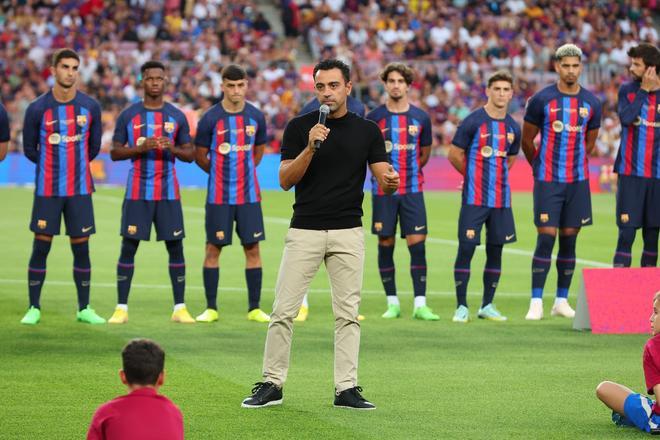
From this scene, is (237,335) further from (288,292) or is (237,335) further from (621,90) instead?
(621,90)

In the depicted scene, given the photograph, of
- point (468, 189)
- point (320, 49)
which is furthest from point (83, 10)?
point (468, 189)

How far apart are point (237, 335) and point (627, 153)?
13.9 feet

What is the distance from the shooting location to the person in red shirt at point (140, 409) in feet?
15.8

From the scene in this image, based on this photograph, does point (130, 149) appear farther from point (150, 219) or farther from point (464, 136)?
point (464, 136)

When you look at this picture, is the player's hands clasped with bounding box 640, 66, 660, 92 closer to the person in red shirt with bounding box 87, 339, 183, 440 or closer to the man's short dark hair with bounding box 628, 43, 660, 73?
the man's short dark hair with bounding box 628, 43, 660, 73

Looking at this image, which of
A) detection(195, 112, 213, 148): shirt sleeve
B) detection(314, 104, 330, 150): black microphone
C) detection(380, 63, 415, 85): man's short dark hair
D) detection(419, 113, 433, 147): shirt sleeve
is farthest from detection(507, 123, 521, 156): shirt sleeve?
detection(314, 104, 330, 150): black microphone

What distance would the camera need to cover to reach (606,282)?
1092cm

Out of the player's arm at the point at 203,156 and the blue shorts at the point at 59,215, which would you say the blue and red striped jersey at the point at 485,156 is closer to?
the player's arm at the point at 203,156

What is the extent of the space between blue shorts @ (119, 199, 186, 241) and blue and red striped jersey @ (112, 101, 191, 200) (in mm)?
64

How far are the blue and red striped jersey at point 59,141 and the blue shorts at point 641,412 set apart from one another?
5838 mm

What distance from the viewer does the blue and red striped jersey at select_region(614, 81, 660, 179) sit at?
40.0 ft

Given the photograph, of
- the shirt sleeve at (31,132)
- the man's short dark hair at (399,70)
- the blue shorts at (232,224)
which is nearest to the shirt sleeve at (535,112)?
the man's short dark hair at (399,70)

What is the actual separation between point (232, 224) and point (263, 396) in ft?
13.6

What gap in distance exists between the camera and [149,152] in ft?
37.8
